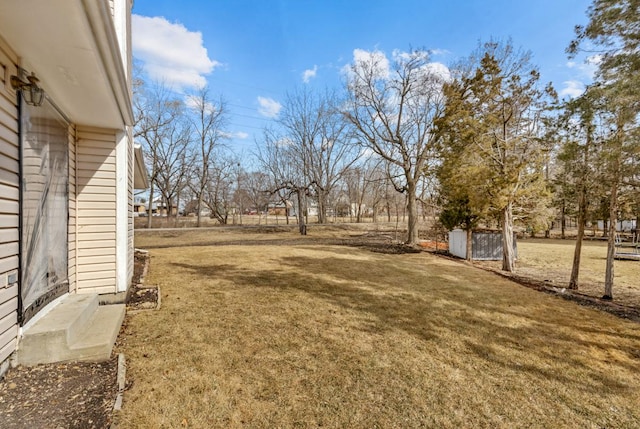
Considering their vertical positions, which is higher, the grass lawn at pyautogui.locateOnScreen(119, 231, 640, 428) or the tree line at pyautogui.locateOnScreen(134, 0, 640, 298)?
the tree line at pyautogui.locateOnScreen(134, 0, 640, 298)

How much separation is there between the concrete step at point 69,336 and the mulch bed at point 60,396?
0.07 meters

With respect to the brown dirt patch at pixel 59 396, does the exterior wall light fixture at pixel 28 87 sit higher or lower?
higher

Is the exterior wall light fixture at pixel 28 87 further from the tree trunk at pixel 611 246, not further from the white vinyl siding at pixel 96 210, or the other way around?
the tree trunk at pixel 611 246

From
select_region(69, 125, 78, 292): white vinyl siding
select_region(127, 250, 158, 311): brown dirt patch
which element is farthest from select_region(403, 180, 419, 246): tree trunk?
select_region(69, 125, 78, 292): white vinyl siding

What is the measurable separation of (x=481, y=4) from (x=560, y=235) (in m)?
22.6

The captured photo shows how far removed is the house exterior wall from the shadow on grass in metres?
3.18

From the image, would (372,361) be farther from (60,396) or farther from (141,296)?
(141,296)

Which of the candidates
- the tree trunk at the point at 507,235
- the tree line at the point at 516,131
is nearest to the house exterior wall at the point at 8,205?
the tree line at the point at 516,131

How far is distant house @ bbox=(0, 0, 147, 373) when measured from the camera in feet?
7.20

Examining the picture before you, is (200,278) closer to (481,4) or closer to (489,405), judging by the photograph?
(489,405)

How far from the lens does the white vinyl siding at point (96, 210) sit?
3971 millimetres

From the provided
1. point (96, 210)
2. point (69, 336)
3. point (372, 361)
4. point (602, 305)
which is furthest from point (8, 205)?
point (602, 305)

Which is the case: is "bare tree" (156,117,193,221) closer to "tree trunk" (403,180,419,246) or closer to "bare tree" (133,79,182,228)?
"bare tree" (133,79,182,228)

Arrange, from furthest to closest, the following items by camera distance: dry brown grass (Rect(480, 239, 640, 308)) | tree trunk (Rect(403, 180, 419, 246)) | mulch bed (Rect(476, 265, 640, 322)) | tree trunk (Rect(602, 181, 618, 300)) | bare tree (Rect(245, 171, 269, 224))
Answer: bare tree (Rect(245, 171, 269, 224)), tree trunk (Rect(403, 180, 419, 246)), dry brown grass (Rect(480, 239, 640, 308)), tree trunk (Rect(602, 181, 618, 300)), mulch bed (Rect(476, 265, 640, 322))
